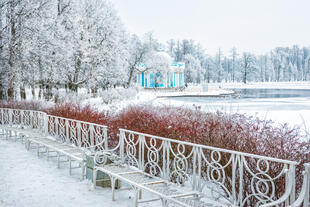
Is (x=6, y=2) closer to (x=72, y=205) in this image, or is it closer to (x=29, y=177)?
(x=29, y=177)

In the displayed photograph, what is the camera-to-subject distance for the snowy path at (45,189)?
493 centimetres

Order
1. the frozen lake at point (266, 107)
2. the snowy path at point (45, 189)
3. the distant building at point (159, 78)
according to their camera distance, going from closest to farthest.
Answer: the snowy path at point (45, 189), the frozen lake at point (266, 107), the distant building at point (159, 78)

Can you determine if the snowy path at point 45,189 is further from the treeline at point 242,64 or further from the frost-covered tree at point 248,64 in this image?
the frost-covered tree at point 248,64

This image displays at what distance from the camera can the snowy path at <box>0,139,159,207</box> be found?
4.93 m

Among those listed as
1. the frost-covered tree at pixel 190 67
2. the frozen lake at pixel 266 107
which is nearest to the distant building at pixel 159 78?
the frozen lake at pixel 266 107

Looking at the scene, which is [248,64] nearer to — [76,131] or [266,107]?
[266,107]

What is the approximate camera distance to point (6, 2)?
16.1m

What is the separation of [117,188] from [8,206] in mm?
1715

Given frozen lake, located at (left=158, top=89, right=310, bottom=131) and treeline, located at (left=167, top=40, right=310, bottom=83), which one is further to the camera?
treeline, located at (left=167, top=40, right=310, bottom=83)

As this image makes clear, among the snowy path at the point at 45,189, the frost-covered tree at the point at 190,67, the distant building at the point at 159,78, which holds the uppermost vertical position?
the frost-covered tree at the point at 190,67

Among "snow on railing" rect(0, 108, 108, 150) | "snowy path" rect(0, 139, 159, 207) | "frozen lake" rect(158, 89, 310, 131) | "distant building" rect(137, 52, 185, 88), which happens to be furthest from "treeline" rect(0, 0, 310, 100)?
"snowy path" rect(0, 139, 159, 207)

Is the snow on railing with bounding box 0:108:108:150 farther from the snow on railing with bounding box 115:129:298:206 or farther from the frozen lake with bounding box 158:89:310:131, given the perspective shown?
the frozen lake with bounding box 158:89:310:131

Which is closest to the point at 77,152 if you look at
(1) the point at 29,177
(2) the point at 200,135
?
(1) the point at 29,177

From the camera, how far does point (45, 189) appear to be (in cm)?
555
